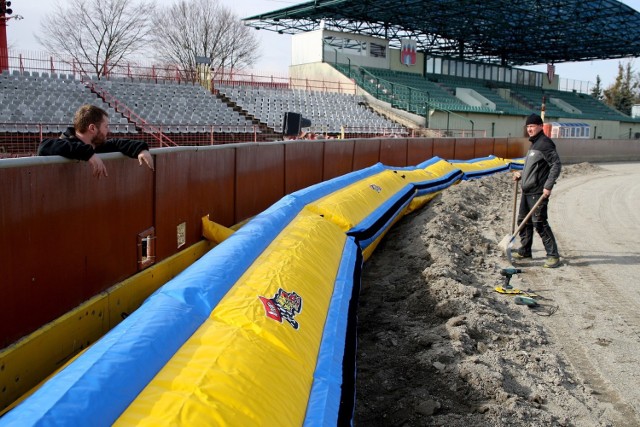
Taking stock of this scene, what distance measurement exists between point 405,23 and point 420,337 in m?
40.6

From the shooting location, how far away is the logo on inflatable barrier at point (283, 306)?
324 cm

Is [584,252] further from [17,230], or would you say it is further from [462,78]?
[462,78]

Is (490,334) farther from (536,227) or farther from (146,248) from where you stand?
(536,227)

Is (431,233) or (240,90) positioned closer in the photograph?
(431,233)

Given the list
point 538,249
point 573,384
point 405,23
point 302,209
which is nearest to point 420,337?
point 573,384

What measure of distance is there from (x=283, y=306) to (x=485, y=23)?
150 feet

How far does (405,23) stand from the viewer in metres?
41.9

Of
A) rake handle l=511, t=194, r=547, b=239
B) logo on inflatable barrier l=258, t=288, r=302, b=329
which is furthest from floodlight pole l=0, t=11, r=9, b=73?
logo on inflatable barrier l=258, t=288, r=302, b=329

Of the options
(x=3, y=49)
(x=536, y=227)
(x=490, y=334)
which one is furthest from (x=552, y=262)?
(x=3, y=49)

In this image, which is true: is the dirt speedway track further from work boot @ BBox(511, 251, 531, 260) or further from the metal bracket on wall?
the metal bracket on wall

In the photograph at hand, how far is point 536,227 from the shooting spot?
766 centimetres

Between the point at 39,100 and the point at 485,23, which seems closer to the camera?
the point at 39,100

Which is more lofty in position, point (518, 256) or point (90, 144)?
point (90, 144)

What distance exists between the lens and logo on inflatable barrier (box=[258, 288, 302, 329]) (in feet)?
10.6
